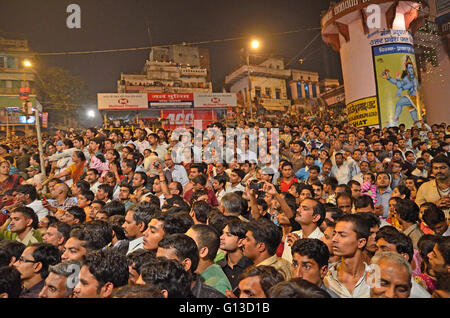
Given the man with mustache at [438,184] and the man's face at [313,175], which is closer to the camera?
the man with mustache at [438,184]

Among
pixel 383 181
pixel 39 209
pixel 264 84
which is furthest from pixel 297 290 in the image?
pixel 264 84

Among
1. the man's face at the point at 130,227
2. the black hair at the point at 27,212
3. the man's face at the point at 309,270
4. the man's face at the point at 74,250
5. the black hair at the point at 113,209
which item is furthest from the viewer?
the black hair at the point at 113,209

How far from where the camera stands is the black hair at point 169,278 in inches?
94.2

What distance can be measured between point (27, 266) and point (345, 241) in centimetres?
315

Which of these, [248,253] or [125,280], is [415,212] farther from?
[125,280]

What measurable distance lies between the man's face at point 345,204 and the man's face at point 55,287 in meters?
4.04

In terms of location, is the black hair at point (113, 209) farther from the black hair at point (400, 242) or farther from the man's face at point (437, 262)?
the man's face at point (437, 262)

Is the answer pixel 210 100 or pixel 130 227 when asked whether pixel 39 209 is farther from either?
pixel 210 100

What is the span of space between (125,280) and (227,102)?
23.8 metres

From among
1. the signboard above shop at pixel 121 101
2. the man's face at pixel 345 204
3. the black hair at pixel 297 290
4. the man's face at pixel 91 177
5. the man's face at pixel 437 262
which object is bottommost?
the man's face at pixel 437 262

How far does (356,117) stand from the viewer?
16.8 metres

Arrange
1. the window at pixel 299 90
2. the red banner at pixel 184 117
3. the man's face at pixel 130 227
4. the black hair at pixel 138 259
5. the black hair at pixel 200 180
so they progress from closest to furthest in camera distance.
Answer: the black hair at pixel 138 259, the man's face at pixel 130 227, the black hair at pixel 200 180, the red banner at pixel 184 117, the window at pixel 299 90

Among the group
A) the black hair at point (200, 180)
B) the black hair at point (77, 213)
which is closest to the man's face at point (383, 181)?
the black hair at point (200, 180)
